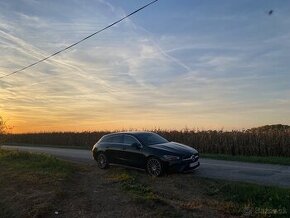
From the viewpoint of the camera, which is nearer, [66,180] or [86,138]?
[66,180]

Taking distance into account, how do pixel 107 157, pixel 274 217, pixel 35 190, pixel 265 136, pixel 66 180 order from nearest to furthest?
1. pixel 274 217
2. pixel 35 190
3. pixel 66 180
4. pixel 107 157
5. pixel 265 136

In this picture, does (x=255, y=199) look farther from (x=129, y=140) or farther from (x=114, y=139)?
(x=114, y=139)

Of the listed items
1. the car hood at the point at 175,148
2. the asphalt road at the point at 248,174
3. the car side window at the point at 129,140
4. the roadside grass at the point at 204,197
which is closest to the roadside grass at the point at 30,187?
the roadside grass at the point at 204,197

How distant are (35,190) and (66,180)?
4.81 ft

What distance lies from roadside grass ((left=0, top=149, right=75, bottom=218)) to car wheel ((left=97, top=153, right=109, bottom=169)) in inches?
47.6

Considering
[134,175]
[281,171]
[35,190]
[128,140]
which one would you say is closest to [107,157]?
[128,140]

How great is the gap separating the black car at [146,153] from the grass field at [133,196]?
0.40 metres

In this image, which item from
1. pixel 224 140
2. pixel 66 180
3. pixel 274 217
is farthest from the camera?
pixel 224 140

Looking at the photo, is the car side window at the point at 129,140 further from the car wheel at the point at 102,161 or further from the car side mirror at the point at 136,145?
the car wheel at the point at 102,161

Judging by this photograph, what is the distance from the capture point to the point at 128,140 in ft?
59.6

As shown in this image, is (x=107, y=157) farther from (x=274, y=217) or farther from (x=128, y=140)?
(x=274, y=217)

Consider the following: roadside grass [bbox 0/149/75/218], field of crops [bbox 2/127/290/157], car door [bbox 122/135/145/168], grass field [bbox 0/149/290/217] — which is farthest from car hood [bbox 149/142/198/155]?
field of crops [bbox 2/127/290/157]

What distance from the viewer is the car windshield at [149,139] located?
1738 cm

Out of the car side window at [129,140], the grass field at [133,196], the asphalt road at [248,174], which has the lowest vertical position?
the grass field at [133,196]
